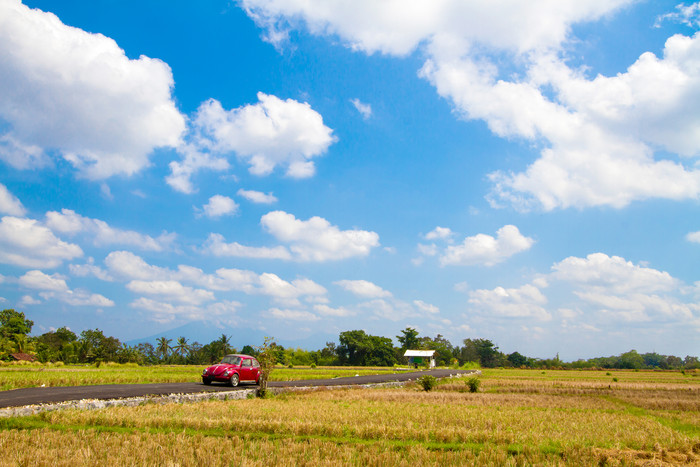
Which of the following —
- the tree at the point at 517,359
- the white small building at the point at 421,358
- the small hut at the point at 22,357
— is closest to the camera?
the small hut at the point at 22,357

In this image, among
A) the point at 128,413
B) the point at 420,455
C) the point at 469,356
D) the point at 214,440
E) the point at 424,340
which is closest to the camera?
the point at 420,455

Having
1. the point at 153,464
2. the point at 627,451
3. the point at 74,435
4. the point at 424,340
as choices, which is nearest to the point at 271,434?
the point at 153,464

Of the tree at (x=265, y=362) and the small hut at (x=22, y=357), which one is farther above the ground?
the tree at (x=265, y=362)

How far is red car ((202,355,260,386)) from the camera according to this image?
24.0 m

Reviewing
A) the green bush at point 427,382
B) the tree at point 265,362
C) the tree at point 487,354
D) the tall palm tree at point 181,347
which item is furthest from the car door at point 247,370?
the tree at point 487,354

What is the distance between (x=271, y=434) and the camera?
10.5 metres

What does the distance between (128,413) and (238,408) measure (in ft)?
11.9

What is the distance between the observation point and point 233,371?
80.5ft

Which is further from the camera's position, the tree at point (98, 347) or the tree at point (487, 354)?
the tree at point (487, 354)

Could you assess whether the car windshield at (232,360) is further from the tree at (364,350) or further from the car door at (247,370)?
the tree at (364,350)

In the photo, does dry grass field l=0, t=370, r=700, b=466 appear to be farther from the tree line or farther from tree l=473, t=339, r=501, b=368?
tree l=473, t=339, r=501, b=368

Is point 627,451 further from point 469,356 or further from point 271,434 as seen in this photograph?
point 469,356

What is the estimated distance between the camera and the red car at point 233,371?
2400 centimetres

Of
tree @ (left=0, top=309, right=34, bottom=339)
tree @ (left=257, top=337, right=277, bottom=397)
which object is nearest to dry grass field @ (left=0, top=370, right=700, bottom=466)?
tree @ (left=257, top=337, right=277, bottom=397)
